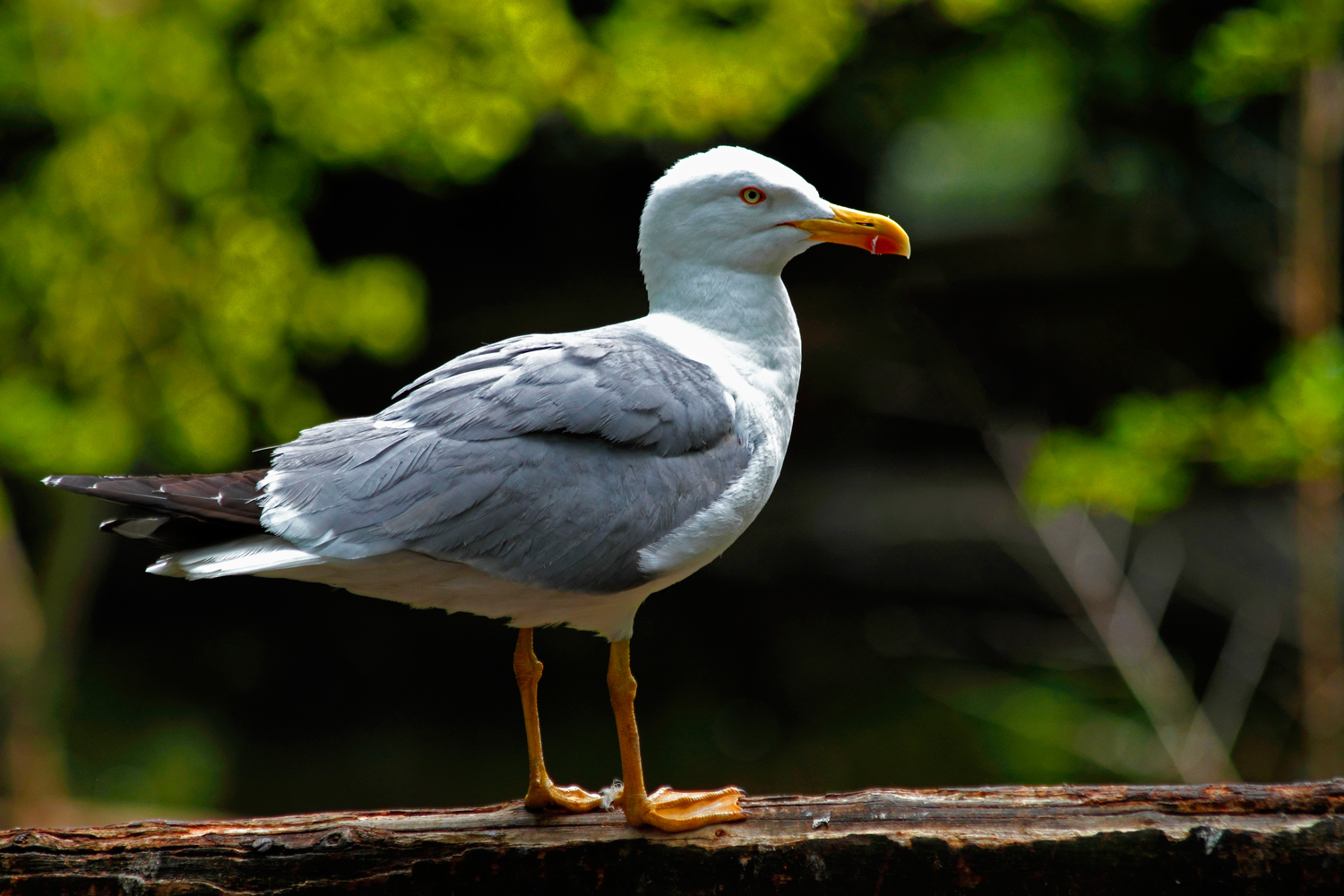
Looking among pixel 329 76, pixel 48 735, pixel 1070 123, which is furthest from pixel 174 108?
pixel 1070 123

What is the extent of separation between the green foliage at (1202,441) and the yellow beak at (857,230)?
230cm

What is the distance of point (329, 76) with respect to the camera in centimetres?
527

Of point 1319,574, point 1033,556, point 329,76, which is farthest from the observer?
point 1033,556

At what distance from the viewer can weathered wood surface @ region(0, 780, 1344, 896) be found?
8.08 feet

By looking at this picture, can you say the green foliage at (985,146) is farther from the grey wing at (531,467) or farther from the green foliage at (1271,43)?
the grey wing at (531,467)

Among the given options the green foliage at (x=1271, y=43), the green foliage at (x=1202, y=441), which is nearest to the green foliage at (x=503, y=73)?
the green foliage at (x=1271, y=43)

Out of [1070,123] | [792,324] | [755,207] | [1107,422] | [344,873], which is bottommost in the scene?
[344,873]

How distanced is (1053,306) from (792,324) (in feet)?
19.5

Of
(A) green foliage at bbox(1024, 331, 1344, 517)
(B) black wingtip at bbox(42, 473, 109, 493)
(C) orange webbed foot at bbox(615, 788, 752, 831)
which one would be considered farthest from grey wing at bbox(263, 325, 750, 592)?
(A) green foliage at bbox(1024, 331, 1344, 517)

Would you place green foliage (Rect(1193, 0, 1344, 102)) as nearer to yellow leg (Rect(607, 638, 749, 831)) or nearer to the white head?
the white head

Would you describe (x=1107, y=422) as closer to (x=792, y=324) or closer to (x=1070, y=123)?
(x=792, y=324)

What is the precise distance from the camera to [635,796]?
259 centimetres

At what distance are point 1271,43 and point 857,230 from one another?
9.72 ft

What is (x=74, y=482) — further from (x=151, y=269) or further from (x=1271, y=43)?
(x=1271, y=43)
